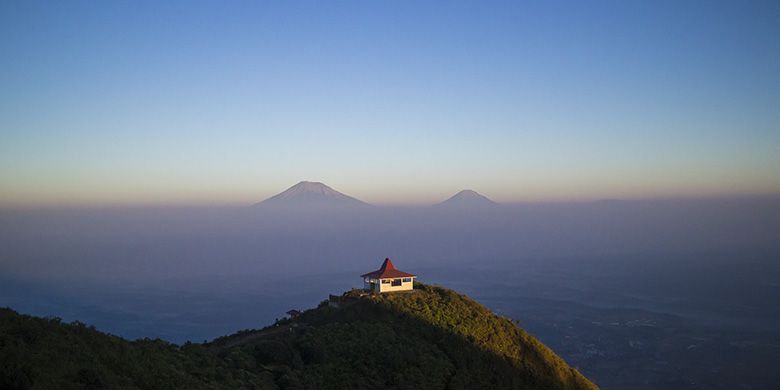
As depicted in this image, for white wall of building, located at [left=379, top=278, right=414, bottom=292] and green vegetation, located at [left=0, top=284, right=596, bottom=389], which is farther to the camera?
white wall of building, located at [left=379, top=278, right=414, bottom=292]

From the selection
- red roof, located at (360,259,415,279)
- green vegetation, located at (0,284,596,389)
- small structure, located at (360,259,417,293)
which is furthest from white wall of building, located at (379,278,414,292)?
green vegetation, located at (0,284,596,389)

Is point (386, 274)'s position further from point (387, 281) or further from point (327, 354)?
point (327, 354)

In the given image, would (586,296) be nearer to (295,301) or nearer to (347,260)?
(295,301)

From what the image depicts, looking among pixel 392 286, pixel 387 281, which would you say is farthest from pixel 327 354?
pixel 392 286

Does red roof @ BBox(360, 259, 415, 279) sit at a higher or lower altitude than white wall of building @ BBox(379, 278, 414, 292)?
higher

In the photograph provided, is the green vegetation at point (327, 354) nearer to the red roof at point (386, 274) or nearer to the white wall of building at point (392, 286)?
the white wall of building at point (392, 286)

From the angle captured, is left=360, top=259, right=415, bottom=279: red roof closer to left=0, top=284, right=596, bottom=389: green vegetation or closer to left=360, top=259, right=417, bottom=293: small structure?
left=360, top=259, right=417, bottom=293: small structure
